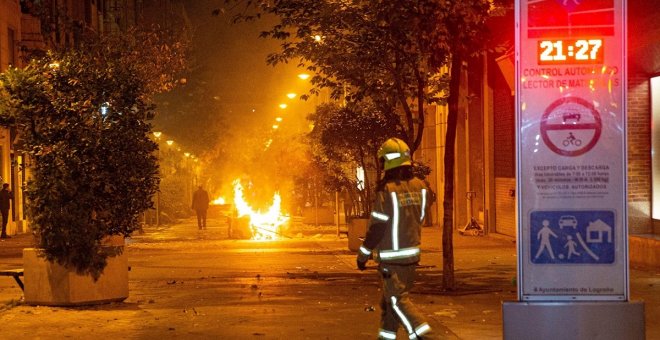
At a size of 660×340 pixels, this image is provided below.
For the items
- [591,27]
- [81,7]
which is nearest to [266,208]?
[81,7]

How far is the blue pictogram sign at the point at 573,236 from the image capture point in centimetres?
783

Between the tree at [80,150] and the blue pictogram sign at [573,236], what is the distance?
632cm

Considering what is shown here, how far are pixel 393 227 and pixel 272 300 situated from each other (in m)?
5.10

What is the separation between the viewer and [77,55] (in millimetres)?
12953

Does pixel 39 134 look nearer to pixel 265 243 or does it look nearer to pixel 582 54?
pixel 582 54

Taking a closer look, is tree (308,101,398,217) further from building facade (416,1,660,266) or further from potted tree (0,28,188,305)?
potted tree (0,28,188,305)

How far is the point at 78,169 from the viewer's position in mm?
12297

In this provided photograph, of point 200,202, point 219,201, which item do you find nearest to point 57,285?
point 200,202

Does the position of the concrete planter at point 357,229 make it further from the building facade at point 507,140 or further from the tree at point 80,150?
the tree at point 80,150

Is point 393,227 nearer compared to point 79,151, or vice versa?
point 393,227

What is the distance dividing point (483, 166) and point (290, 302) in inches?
582

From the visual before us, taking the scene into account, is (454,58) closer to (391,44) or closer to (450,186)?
(450,186)

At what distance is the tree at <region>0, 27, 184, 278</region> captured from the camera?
12.3 m

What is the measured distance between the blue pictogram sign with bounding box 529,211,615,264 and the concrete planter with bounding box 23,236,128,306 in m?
6.50
